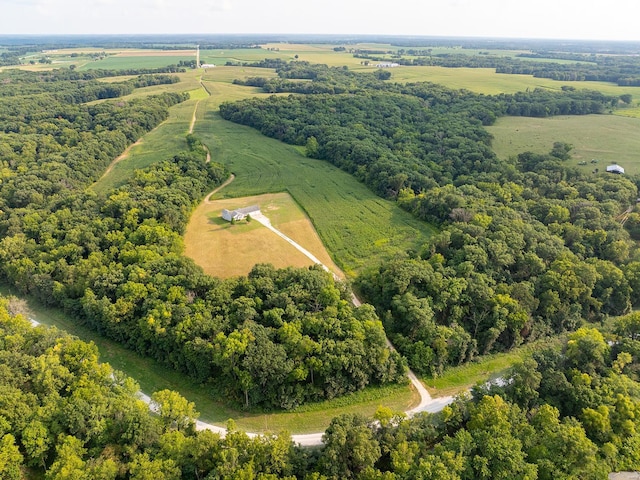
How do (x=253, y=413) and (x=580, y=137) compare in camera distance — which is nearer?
(x=253, y=413)

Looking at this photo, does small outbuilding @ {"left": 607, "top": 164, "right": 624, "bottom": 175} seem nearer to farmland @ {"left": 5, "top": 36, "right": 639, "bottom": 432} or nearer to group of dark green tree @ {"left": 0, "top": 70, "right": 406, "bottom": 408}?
farmland @ {"left": 5, "top": 36, "right": 639, "bottom": 432}

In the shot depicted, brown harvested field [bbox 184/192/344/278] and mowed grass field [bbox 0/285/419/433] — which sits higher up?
brown harvested field [bbox 184/192/344/278]

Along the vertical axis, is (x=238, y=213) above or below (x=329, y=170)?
below

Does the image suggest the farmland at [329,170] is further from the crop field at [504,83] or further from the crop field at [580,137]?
the crop field at [504,83]

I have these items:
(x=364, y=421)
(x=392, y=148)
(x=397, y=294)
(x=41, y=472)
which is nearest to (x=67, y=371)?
(x=41, y=472)

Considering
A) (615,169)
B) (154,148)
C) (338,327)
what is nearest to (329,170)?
(154,148)

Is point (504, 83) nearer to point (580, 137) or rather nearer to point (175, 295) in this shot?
point (580, 137)

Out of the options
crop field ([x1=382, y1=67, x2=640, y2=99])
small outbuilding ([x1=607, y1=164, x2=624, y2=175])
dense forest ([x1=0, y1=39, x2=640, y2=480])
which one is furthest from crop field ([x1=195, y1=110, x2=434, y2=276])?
crop field ([x1=382, y1=67, x2=640, y2=99])
